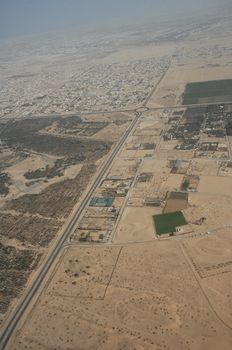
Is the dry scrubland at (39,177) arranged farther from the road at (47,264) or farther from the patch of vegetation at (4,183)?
the road at (47,264)

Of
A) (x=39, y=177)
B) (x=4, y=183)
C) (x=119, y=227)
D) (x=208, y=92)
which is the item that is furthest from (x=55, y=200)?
(x=208, y=92)

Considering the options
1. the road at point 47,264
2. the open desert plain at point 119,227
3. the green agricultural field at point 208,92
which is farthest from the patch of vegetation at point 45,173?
the green agricultural field at point 208,92

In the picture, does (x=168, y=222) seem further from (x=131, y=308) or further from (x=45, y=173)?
(x=45, y=173)

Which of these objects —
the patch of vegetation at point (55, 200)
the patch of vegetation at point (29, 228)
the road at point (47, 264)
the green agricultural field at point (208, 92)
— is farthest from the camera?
the green agricultural field at point (208, 92)

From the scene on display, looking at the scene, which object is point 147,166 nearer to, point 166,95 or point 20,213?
point 20,213

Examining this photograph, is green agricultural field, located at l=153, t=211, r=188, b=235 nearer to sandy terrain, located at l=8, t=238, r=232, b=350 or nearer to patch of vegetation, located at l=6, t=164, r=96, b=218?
sandy terrain, located at l=8, t=238, r=232, b=350

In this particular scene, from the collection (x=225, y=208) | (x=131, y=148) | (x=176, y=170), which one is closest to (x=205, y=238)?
(x=225, y=208)
